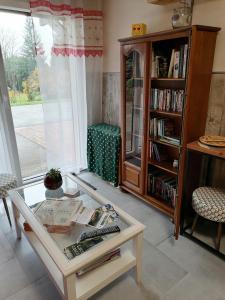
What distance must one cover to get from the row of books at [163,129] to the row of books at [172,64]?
1.34 ft

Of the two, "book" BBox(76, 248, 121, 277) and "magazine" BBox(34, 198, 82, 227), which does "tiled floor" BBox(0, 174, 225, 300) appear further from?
"magazine" BBox(34, 198, 82, 227)

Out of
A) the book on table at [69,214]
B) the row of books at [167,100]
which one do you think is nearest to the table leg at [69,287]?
the book on table at [69,214]

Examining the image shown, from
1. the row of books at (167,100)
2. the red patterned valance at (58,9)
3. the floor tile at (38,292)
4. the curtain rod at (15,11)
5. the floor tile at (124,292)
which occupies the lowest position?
the floor tile at (38,292)

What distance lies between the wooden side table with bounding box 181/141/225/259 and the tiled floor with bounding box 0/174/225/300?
0.07 metres

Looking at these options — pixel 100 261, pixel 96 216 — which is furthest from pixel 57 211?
pixel 100 261

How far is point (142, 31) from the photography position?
2154 millimetres

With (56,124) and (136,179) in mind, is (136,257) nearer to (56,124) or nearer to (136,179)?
(136,179)

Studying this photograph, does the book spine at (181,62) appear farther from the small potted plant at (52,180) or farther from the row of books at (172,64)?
the small potted plant at (52,180)

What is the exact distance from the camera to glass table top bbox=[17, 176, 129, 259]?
138 cm

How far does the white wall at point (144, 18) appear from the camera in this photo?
1737mm

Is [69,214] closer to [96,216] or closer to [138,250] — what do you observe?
[96,216]

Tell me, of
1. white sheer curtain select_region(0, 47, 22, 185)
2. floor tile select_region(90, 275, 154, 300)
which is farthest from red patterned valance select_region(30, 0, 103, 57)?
floor tile select_region(90, 275, 154, 300)

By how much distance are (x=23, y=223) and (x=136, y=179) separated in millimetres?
1218

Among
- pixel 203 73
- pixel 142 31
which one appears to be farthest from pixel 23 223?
pixel 142 31
